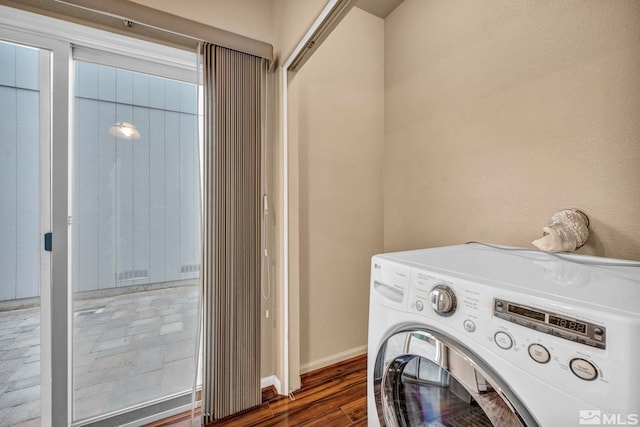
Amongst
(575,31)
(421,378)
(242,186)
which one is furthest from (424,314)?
(575,31)

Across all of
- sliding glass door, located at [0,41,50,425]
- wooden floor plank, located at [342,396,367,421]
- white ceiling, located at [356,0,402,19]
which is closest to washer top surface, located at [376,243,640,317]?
wooden floor plank, located at [342,396,367,421]

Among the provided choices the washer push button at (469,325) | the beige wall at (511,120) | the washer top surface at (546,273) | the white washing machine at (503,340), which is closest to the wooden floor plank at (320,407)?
the white washing machine at (503,340)

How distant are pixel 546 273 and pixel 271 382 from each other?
1692 millimetres

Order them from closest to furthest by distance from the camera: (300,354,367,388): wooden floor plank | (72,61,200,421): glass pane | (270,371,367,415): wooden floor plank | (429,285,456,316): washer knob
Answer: (429,285,456,316): washer knob
(72,61,200,421): glass pane
(270,371,367,415): wooden floor plank
(300,354,367,388): wooden floor plank

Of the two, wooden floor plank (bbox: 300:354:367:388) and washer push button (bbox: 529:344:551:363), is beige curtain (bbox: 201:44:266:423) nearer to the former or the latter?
wooden floor plank (bbox: 300:354:367:388)

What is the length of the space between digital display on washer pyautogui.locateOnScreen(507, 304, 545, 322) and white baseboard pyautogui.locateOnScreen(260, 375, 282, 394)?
1.59 meters

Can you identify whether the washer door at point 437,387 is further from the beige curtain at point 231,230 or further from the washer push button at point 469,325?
the beige curtain at point 231,230

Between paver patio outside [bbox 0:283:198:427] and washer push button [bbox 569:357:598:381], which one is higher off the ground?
washer push button [bbox 569:357:598:381]

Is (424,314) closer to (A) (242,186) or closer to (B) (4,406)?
(A) (242,186)

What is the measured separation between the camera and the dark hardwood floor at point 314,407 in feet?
4.87

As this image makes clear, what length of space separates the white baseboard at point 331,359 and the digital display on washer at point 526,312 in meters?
1.69

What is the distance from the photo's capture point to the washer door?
23.4 inches

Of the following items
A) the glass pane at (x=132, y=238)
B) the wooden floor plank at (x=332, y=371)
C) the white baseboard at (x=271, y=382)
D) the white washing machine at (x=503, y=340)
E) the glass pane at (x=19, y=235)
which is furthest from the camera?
the wooden floor plank at (x=332, y=371)

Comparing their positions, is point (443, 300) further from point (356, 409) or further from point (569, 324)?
point (356, 409)
